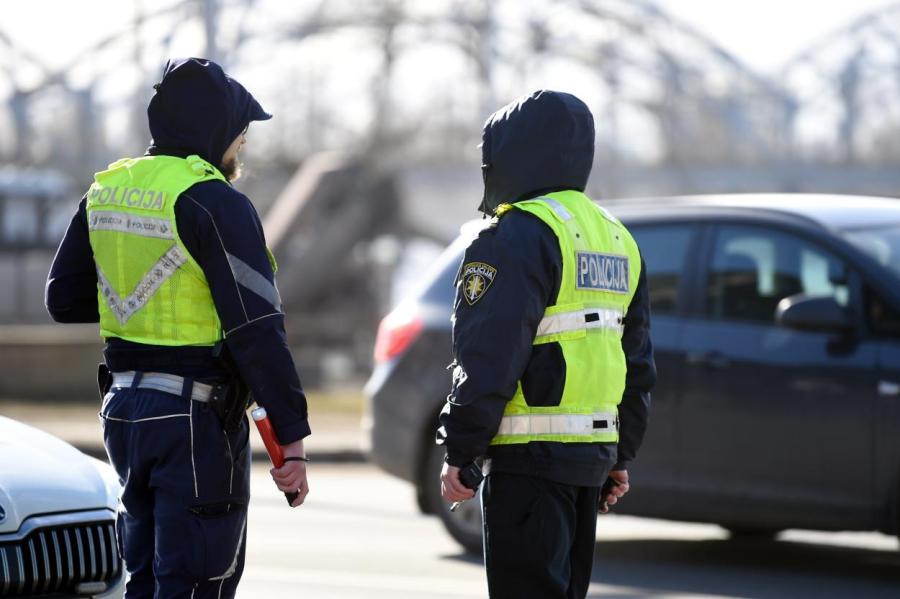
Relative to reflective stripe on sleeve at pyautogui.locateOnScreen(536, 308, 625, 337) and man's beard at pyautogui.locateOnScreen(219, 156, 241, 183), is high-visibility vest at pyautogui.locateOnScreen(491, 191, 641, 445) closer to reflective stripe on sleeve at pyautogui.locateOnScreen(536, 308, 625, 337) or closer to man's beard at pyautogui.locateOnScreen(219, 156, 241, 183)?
reflective stripe on sleeve at pyautogui.locateOnScreen(536, 308, 625, 337)

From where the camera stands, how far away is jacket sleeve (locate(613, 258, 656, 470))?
177 inches

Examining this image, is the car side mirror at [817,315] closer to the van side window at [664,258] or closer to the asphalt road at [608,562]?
the van side window at [664,258]

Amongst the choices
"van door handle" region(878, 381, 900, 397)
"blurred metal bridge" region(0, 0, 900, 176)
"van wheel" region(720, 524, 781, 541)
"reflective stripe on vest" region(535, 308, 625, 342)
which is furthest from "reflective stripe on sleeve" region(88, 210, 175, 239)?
"blurred metal bridge" region(0, 0, 900, 176)

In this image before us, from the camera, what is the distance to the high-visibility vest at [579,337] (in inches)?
164

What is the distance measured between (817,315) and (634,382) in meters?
3.00

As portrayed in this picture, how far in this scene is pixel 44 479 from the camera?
501cm

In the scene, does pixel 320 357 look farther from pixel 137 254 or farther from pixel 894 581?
pixel 137 254

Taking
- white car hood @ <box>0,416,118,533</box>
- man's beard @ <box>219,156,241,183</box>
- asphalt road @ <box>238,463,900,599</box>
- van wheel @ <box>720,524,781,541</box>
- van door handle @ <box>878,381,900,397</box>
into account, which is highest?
man's beard @ <box>219,156,241,183</box>

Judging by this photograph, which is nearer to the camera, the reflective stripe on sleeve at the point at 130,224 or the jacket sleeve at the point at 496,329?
the jacket sleeve at the point at 496,329

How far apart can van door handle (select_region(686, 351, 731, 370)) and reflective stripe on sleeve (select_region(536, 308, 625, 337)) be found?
11.3 ft

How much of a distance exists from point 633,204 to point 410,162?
5603 cm

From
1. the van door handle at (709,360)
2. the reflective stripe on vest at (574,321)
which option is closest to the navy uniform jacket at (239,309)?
the reflective stripe on vest at (574,321)

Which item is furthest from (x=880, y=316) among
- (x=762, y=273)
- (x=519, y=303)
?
(x=519, y=303)

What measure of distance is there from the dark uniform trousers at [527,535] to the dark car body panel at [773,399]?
3346 mm
